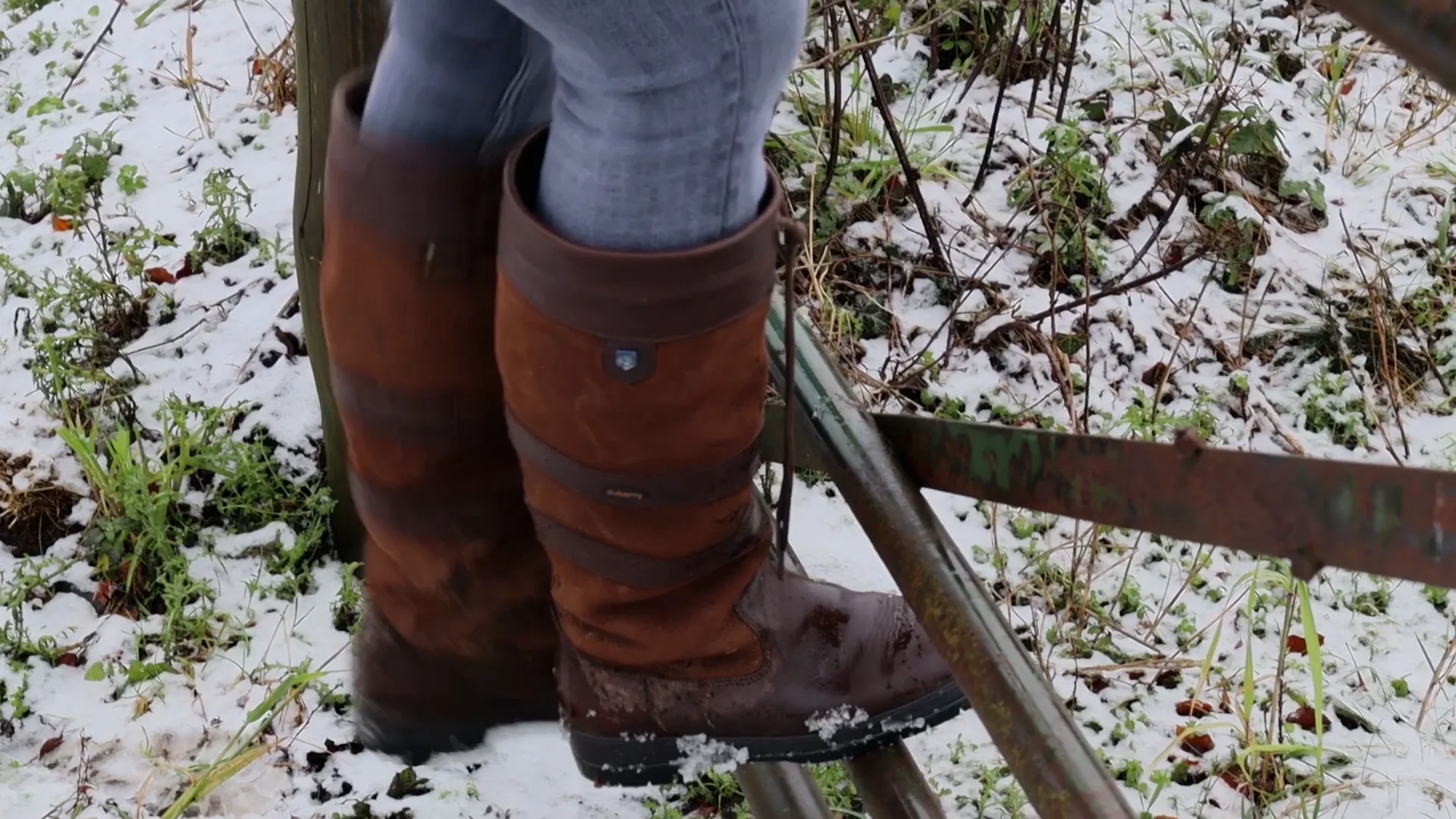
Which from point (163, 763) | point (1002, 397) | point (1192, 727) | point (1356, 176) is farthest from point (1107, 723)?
point (1356, 176)

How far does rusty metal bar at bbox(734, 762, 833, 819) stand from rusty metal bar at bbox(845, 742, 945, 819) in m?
0.17

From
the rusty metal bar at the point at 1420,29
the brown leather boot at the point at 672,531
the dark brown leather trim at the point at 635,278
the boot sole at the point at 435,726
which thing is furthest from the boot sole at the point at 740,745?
the rusty metal bar at the point at 1420,29

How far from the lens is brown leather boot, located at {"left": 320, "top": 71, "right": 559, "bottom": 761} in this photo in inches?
36.6

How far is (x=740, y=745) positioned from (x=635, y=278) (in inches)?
20.2

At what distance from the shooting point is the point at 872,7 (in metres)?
2.91

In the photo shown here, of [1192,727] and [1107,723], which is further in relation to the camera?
[1107,723]

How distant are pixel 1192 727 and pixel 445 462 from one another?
1209 millimetres

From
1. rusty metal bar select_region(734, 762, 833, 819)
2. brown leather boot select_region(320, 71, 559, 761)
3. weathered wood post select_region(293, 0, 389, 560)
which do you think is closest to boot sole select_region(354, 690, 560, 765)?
brown leather boot select_region(320, 71, 559, 761)

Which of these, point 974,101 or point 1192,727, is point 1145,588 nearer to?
point 1192,727

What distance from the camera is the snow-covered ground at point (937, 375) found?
1735 mm

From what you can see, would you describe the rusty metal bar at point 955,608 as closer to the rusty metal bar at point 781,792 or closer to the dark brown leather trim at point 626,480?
the dark brown leather trim at point 626,480

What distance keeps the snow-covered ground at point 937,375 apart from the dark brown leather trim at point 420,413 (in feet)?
2.78

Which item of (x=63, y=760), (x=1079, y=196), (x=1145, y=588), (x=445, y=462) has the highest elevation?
(x=445, y=462)

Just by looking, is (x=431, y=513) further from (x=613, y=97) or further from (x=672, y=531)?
(x=613, y=97)
